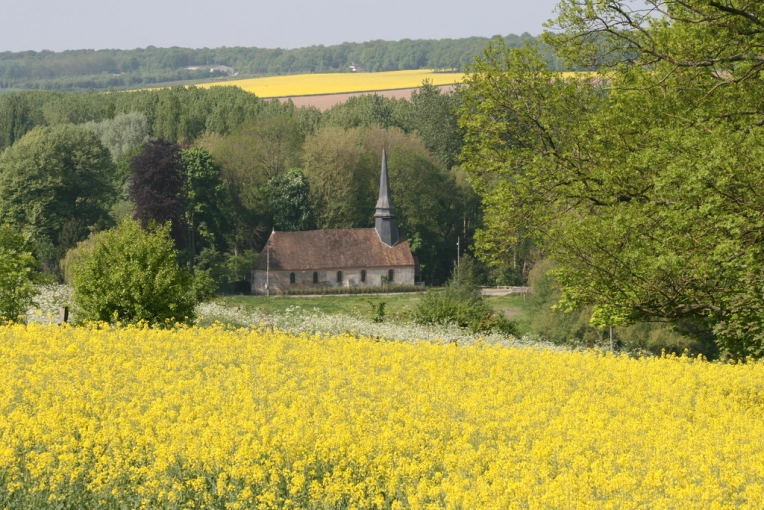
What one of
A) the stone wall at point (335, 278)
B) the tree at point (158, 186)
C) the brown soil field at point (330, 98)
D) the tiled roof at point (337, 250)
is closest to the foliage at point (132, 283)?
the tree at point (158, 186)

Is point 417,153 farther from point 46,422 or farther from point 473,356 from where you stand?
point 46,422

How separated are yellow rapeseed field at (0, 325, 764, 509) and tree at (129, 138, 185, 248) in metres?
61.7

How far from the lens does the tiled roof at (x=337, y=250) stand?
9056 cm

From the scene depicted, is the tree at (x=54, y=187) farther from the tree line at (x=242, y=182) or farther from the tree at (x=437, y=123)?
the tree at (x=437, y=123)

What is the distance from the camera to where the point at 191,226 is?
87.0 m

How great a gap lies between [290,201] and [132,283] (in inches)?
2534

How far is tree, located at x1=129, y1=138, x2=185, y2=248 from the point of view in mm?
78562

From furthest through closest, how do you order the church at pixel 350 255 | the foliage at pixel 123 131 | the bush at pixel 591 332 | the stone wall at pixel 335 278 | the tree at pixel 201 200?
the foliage at pixel 123 131 → the church at pixel 350 255 → the stone wall at pixel 335 278 → the tree at pixel 201 200 → the bush at pixel 591 332

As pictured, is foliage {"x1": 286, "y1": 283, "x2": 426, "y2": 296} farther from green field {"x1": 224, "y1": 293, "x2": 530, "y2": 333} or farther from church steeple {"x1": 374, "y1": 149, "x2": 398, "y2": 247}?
church steeple {"x1": 374, "y1": 149, "x2": 398, "y2": 247}

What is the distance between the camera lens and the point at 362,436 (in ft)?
42.1

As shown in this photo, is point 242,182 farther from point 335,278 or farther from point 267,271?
point 335,278

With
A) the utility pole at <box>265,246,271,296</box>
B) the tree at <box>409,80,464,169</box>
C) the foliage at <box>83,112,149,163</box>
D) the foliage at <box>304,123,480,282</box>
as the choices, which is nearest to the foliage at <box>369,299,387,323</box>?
the utility pole at <box>265,246,271,296</box>

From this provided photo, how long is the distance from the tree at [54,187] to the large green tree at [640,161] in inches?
2435

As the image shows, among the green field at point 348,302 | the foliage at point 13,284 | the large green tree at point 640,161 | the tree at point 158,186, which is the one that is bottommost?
the green field at point 348,302
